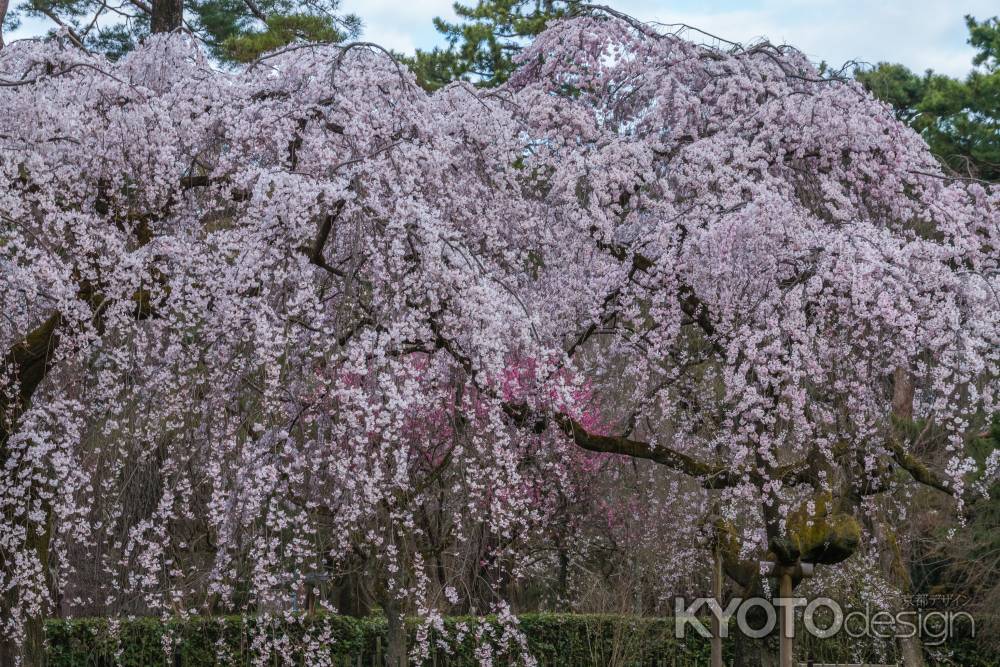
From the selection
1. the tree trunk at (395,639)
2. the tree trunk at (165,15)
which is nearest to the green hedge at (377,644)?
the tree trunk at (395,639)

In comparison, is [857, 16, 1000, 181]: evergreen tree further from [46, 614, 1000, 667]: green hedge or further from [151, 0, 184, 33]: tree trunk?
[151, 0, 184, 33]: tree trunk

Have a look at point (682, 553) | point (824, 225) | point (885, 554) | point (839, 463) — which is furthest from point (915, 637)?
point (824, 225)

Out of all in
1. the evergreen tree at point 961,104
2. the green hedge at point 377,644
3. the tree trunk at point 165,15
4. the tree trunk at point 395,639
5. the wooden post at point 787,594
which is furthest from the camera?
the evergreen tree at point 961,104

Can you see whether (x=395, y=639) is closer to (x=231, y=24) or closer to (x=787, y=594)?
(x=787, y=594)

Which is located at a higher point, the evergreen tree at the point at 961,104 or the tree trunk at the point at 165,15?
the evergreen tree at the point at 961,104

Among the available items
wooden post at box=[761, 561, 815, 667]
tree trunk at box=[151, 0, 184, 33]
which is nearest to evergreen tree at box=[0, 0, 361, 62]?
tree trunk at box=[151, 0, 184, 33]

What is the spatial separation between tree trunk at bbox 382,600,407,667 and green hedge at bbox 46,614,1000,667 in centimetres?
54

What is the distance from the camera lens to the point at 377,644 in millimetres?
10367

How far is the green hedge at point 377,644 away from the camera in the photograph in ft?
30.7

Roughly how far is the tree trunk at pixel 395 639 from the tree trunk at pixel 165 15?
5706 mm

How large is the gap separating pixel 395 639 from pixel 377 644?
1.38 metres

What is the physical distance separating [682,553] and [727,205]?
177 inches

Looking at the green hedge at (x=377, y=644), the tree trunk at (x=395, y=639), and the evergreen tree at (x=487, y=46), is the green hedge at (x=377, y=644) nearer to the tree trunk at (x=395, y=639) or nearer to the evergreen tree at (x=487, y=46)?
the tree trunk at (x=395, y=639)

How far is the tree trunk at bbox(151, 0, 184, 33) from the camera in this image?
9906 millimetres
